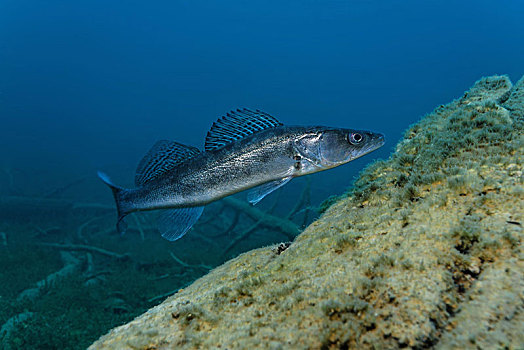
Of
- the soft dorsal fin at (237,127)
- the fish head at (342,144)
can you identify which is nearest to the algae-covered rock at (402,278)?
the fish head at (342,144)

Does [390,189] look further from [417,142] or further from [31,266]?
[31,266]

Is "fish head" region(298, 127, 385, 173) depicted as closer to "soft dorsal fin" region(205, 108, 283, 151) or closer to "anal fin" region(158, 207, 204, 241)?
"soft dorsal fin" region(205, 108, 283, 151)

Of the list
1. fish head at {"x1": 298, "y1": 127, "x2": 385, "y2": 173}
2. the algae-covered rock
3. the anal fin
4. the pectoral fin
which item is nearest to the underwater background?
the anal fin

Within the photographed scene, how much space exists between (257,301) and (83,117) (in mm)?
105756

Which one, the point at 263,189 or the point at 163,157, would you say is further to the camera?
the point at 163,157

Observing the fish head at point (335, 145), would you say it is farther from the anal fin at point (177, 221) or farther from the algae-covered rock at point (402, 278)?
the anal fin at point (177, 221)

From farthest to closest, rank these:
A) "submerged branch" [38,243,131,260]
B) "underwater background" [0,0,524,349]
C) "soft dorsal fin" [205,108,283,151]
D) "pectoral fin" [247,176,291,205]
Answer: "submerged branch" [38,243,131,260]
"underwater background" [0,0,524,349]
"soft dorsal fin" [205,108,283,151]
"pectoral fin" [247,176,291,205]

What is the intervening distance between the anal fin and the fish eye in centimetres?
191

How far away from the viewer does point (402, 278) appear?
1431mm

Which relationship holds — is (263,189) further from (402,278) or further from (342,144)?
(402,278)

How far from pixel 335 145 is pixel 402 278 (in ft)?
6.04

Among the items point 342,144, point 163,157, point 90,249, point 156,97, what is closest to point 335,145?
point 342,144

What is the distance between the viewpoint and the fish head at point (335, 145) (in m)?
3.01

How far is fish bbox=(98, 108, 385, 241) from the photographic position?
3.00 meters
